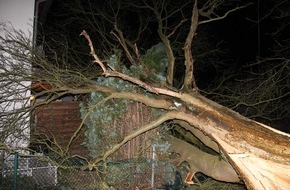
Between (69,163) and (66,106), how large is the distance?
323 cm

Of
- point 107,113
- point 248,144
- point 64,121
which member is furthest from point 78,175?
point 248,144

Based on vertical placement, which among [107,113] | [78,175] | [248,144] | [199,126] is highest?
[107,113]

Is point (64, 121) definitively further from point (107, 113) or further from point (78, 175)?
point (107, 113)

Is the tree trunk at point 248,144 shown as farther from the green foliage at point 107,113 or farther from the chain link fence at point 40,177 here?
the chain link fence at point 40,177

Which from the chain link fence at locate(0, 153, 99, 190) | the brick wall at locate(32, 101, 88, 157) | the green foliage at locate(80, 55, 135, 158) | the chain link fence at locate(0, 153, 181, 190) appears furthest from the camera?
the brick wall at locate(32, 101, 88, 157)

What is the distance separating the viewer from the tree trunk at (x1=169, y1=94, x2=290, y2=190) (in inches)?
158

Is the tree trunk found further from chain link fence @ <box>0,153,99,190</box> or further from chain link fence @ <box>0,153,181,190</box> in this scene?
chain link fence @ <box>0,153,99,190</box>

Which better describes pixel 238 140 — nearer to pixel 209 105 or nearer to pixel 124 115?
pixel 209 105

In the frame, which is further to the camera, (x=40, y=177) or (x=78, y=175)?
(x=40, y=177)

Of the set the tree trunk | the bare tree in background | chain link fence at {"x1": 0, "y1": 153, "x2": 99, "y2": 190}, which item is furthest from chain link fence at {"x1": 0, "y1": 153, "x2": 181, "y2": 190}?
the tree trunk

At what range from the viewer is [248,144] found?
4219 millimetres

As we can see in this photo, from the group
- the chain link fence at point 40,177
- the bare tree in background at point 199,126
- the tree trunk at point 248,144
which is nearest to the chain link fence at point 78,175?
the chain link fence at point 40,177

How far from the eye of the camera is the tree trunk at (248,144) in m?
4.02

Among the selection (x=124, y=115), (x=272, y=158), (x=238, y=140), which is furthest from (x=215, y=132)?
(x=124, y=115)
